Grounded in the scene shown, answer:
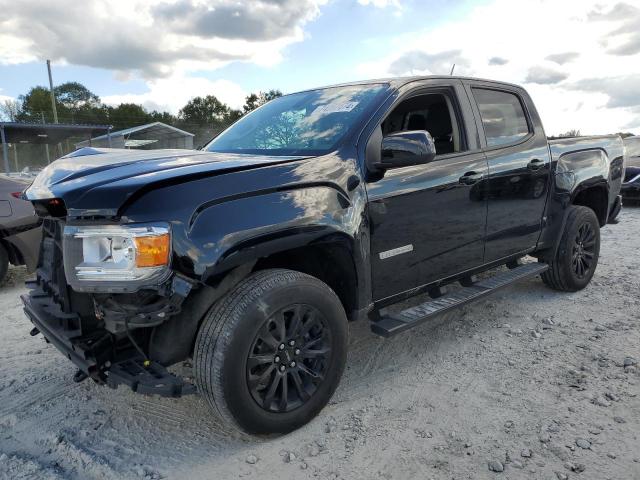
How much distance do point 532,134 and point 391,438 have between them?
298cm

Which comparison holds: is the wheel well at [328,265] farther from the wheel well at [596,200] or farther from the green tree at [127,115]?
the green tree at [127,115]

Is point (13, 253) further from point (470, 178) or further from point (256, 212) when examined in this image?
point (470, 178)

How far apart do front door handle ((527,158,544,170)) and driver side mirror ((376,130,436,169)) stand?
1642 mm

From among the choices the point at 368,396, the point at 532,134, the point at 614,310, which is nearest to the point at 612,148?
the point at 532,134

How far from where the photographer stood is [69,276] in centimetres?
228

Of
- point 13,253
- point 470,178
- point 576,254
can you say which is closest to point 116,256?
point 470,178

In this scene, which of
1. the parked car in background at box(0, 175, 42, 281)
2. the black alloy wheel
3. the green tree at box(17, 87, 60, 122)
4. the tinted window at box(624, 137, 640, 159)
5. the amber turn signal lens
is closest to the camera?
Answer: the amber turn signal lens

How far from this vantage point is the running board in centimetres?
301

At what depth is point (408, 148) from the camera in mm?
2789

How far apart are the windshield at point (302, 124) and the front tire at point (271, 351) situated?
902 mm

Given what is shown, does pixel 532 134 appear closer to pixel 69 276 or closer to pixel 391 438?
pixel 391 438

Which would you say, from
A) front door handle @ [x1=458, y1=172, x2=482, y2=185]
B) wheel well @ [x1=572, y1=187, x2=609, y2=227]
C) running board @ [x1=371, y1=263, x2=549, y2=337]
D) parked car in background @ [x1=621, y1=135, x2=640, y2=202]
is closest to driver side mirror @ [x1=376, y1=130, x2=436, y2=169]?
front door handle @ [x1=458, y1=172, x2=482, y2=185]

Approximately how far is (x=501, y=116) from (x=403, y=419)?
2.62 meters

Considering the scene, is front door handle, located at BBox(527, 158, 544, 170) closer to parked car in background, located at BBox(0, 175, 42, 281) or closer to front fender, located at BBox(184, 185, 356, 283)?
front fender, located at BBox(184, 185, 356, 283)
